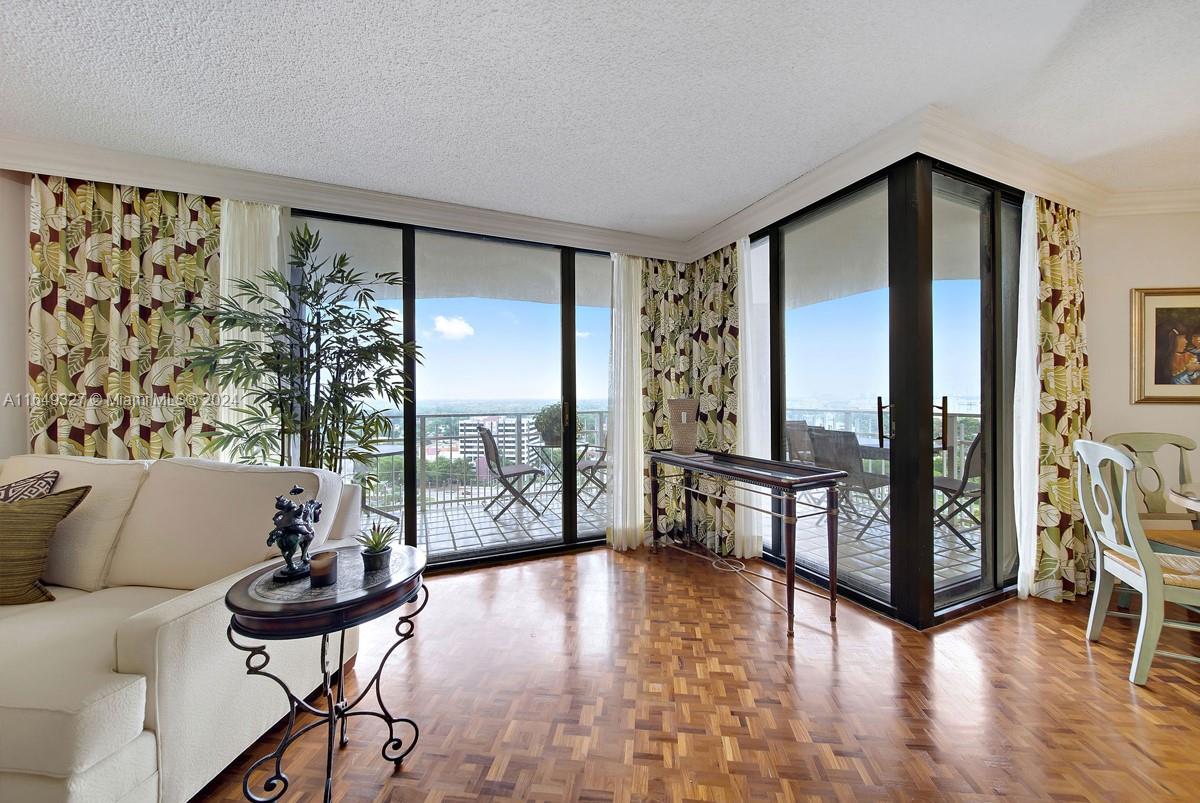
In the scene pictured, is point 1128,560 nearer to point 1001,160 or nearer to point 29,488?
point 1001,160

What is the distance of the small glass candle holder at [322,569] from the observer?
134 cm

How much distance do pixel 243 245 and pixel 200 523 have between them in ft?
5.74

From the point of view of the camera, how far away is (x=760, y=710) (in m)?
1.75

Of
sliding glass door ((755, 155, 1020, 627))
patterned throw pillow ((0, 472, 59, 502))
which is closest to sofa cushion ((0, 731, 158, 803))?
patterned throw pillow ((0, 472, 59, 502))

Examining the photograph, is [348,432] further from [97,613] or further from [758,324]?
[758,324]

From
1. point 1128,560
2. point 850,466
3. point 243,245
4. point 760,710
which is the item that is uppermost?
point 243,245

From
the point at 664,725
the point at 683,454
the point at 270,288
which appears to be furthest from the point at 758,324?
the point at 270,288

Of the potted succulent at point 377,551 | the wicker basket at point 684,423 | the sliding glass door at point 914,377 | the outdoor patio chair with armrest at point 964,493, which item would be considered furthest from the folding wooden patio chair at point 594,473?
the potted succulent at point 377,551

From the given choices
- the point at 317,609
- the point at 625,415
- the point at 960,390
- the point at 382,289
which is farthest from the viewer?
the point at 625,415

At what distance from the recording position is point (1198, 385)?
2.93m

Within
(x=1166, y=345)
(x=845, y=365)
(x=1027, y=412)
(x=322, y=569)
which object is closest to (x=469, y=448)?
(x=322, y=569)

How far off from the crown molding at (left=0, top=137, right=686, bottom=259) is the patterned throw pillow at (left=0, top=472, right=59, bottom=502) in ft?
5.48

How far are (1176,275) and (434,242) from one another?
16.1 feet

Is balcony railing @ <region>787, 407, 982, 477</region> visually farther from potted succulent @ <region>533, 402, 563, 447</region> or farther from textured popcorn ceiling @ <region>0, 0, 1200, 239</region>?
potted succulent @ <region>533, 402, 563, 447</region>
